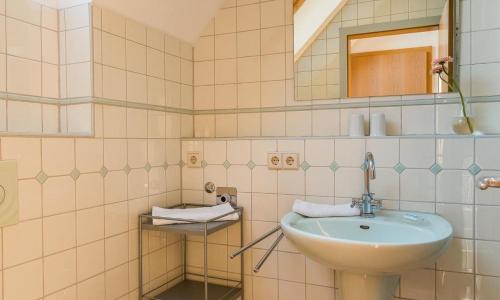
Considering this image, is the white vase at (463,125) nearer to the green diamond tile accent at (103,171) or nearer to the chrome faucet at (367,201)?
the chrome faucet at (367,201)

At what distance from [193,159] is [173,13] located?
2.56 feet

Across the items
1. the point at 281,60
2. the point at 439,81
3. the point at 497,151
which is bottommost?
the point at 497,151

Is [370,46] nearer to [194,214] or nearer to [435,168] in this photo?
[435,168]

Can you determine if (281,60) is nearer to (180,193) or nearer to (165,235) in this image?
(180,193)

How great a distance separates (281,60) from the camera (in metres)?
1.90

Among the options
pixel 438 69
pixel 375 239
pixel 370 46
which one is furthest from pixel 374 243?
pixel 370 46

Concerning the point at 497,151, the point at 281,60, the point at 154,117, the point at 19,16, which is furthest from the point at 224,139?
the point at 497,151

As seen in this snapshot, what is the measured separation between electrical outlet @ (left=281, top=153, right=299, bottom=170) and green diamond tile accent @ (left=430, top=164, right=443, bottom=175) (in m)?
0.59

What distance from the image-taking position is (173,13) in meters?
1.87

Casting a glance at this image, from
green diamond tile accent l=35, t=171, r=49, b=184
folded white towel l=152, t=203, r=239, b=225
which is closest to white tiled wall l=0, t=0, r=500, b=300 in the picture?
green diamond tile accent l=35, t=171, r=49, b=184

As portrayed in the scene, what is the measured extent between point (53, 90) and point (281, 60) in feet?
3.59

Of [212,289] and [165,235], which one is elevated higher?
[165,235]

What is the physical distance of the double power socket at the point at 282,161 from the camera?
176 centimetres

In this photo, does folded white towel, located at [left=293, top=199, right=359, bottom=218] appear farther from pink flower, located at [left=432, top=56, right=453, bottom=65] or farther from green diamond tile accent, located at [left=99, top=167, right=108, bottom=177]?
green diamond tile accent, located at [left=99, top=167, right=108, bottom=177]
